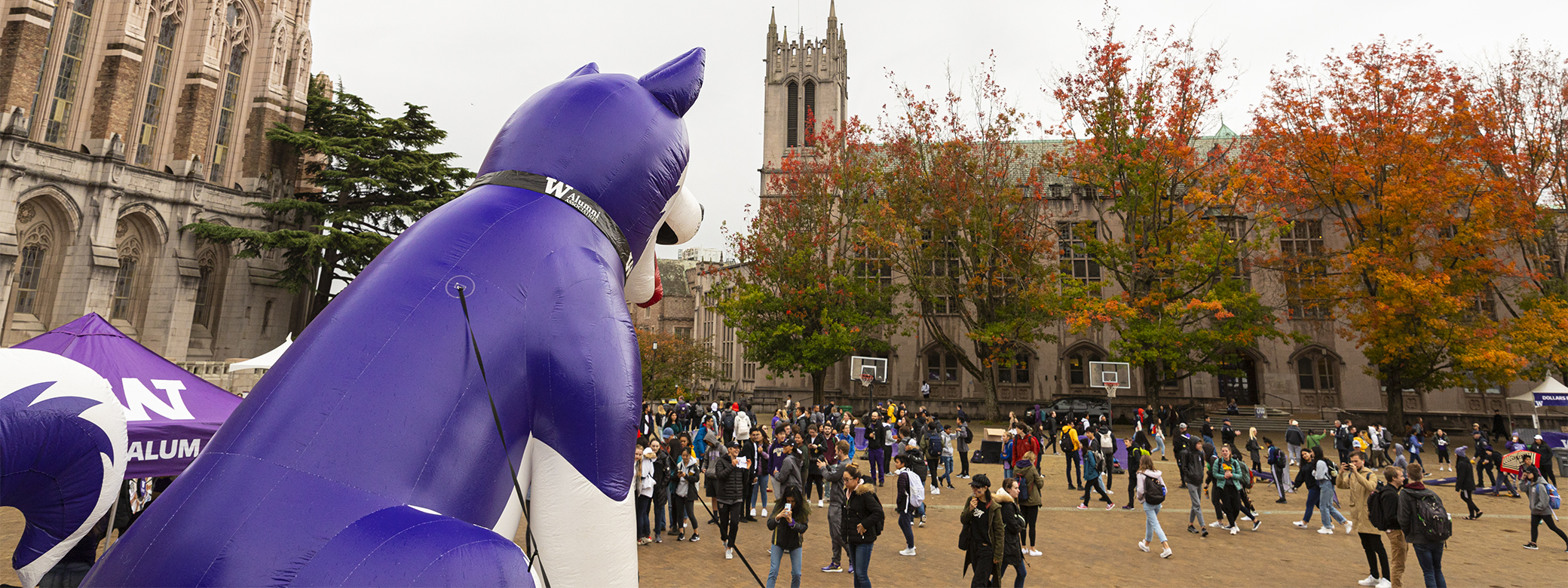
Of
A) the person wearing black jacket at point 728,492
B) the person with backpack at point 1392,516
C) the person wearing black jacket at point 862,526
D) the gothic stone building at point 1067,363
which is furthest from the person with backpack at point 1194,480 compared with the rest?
the gothic stone building at point 1067,363

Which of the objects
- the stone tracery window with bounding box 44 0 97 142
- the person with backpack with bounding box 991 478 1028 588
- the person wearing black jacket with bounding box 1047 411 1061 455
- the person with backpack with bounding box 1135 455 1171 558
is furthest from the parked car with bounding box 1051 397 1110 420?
the stone tracery window with bounding box 44 0 97 142

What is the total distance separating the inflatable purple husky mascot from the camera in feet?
5.27

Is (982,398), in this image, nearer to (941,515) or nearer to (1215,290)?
(1215,290)

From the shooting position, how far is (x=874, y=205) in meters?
27.8

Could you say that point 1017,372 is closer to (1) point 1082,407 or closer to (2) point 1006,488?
(1) point 1082,407

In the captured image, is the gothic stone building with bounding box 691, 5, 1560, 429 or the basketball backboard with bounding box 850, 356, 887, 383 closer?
the basketball backboard with bounding box 850, 356, 887, 383

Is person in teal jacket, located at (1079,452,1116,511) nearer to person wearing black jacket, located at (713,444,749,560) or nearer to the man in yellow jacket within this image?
the man in yellow jacket

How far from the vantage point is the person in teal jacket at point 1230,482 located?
10.6 m

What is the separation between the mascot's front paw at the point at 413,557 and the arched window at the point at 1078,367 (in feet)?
119

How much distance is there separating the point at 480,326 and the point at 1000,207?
26.2 m

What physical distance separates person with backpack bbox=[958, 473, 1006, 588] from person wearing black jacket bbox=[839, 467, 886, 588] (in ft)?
2.78

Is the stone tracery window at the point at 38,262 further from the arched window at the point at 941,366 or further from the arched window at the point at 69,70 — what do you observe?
the arched window at the point at 941,366


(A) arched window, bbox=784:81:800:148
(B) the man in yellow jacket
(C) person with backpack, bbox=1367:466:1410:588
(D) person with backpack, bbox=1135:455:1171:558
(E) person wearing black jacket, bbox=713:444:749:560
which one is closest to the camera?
(C) person with backpack, bbox=1367:466:1410:588

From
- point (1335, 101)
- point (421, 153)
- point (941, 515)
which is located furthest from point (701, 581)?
point (421, 153)
